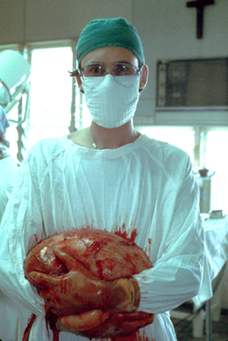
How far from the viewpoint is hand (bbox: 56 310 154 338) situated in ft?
2.30

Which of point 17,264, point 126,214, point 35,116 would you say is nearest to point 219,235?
point 126,214

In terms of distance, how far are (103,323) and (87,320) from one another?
0.05 m

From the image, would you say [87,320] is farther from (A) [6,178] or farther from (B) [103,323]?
(A) [6,178]

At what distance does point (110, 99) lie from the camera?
975 mm

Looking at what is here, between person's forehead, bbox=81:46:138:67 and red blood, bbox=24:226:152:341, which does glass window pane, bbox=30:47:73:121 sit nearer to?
person's forehead, bbox=81:46:138:67

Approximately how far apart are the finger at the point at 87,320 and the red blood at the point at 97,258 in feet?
0.11

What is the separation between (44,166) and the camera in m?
0.97

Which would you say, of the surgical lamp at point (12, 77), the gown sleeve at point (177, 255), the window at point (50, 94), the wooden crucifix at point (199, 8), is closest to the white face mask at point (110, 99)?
the gown sleeve at point (177, 255)

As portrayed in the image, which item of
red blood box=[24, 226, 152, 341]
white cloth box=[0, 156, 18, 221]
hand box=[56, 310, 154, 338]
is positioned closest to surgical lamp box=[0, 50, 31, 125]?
white cloth box=[0, 156, 18, 221]

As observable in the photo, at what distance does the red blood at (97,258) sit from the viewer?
0.74 meters

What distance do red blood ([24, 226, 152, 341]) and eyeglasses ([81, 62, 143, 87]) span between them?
0.44m

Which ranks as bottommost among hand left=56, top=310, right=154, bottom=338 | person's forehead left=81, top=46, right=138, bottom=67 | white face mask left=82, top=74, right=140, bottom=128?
hand left=56, top=310, right=154, bottom=338

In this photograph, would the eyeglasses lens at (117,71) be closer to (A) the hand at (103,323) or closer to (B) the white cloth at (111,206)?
(B) the white cloth at (111,206)

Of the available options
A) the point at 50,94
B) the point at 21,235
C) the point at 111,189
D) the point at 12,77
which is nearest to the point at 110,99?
the point at 111,189
